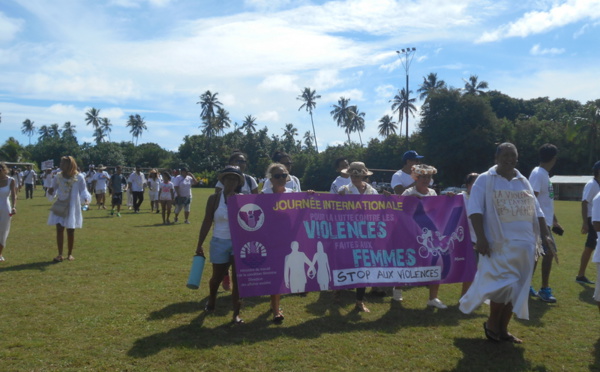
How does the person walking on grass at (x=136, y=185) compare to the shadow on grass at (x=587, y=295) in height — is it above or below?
above

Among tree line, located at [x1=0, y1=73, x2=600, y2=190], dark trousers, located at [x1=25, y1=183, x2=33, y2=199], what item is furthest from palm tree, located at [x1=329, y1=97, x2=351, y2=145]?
dark trousers, located at [x1=25, y1=183, x2=33, y2=199]

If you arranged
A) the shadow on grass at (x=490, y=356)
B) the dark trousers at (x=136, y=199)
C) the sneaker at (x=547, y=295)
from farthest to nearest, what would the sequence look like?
1. the dark trousers at (x=136, y=199)
2. the sneaker at (x=547, y=295)
3. the shadow on grass at (x=490, y=356)

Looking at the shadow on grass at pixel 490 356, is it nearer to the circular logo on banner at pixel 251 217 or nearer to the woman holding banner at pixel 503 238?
the woman holding banner at pixel 503 238

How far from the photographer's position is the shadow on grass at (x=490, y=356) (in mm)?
4531

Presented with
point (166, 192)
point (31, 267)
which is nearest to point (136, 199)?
point (166, 192)

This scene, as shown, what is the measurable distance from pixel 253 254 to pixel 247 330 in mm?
885

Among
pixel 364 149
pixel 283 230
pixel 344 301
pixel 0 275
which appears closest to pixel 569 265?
pixel 344 301

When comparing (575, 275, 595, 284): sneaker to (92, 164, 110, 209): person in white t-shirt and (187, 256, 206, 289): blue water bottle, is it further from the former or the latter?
(92, 164, 110, 209): person in white t-shirt

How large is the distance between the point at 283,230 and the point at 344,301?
5.57ft

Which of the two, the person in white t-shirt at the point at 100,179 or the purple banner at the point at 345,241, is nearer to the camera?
the purple banner at the point at 345,241

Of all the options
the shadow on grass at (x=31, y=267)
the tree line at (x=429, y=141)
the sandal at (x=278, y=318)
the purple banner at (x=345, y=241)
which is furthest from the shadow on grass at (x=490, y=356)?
the tree line at (x=429, y=141)

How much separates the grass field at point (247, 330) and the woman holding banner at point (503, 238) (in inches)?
20.8

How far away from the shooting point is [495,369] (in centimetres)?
449

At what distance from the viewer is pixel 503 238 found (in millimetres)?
4910
